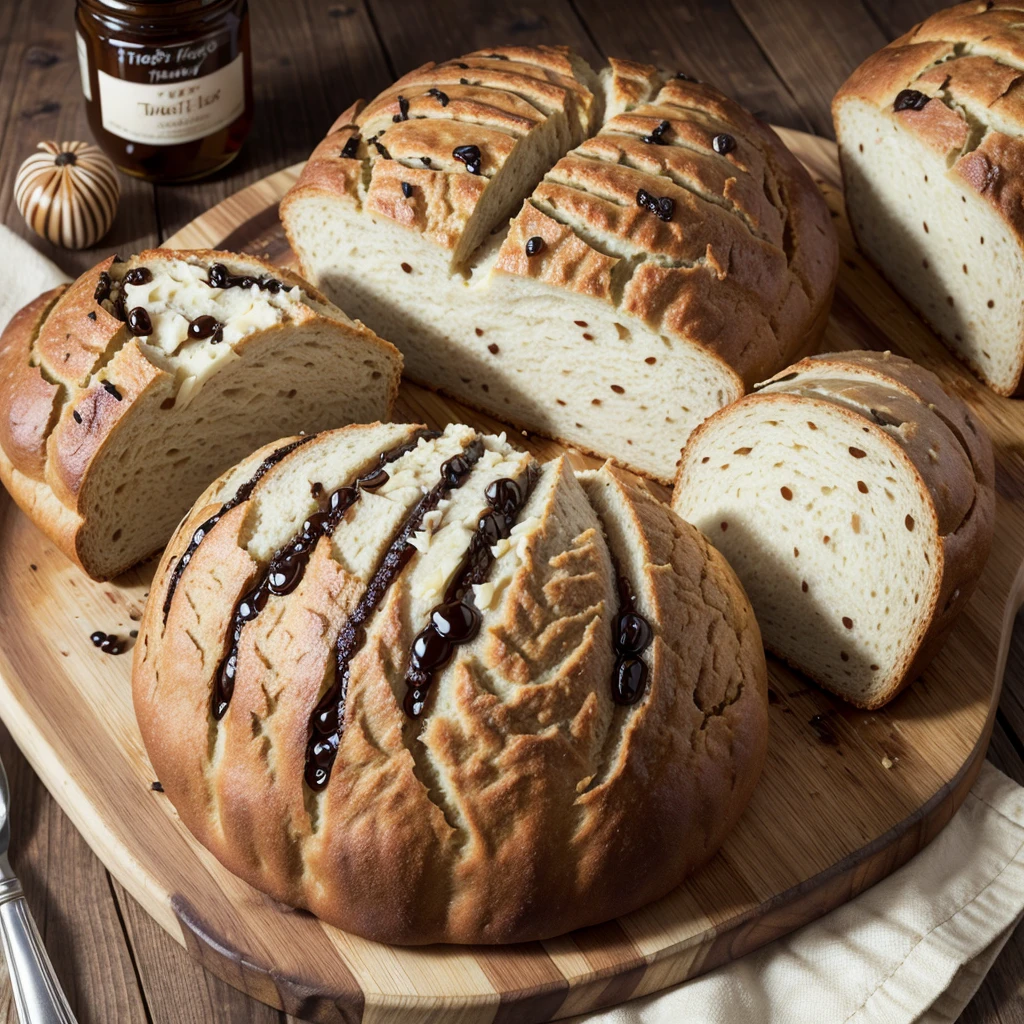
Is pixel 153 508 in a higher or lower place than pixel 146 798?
higher

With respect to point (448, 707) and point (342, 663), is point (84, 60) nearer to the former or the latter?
point (342, 663)

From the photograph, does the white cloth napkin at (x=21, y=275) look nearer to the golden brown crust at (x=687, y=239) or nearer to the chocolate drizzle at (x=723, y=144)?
the golden brown crust at (x=687, y=239)

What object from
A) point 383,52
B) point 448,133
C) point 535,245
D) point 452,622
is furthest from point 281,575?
point 383,52

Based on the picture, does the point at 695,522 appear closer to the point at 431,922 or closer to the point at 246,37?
the point at 431,922

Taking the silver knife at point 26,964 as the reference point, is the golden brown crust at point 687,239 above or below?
above

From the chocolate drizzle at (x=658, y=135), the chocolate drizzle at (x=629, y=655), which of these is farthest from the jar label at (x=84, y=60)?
the chocolate drizzle at (x=629, y=655)

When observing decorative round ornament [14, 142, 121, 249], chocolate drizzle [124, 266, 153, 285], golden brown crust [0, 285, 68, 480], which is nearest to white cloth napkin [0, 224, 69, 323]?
decorative round ornament [14, 142, 121, 249]

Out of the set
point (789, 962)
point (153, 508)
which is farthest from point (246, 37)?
point (789, 962)
